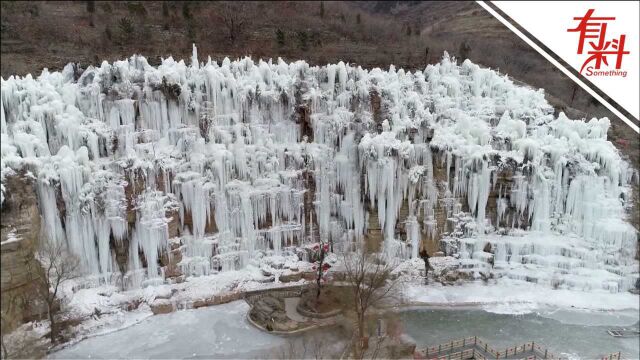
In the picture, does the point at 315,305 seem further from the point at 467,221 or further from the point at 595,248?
the point at 595,248

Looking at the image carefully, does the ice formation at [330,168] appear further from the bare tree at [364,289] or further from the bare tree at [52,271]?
the bare tree at [364,289]

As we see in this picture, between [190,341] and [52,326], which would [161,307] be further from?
[52,326]

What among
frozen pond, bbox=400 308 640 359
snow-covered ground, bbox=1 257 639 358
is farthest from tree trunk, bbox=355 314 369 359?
snow-covered ground, bbox=1 257 639 358

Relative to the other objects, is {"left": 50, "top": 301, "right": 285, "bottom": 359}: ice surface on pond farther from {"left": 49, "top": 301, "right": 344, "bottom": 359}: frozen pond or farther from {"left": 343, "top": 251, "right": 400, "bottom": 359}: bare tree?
{"left": 343, "top": 251, "right": 400, "bottom": 359}: bare tree

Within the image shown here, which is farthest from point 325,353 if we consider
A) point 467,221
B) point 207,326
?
point 467,221

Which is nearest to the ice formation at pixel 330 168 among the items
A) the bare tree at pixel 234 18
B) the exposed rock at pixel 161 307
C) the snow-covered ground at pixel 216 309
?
the snow-covered ground at pixel 216 309
